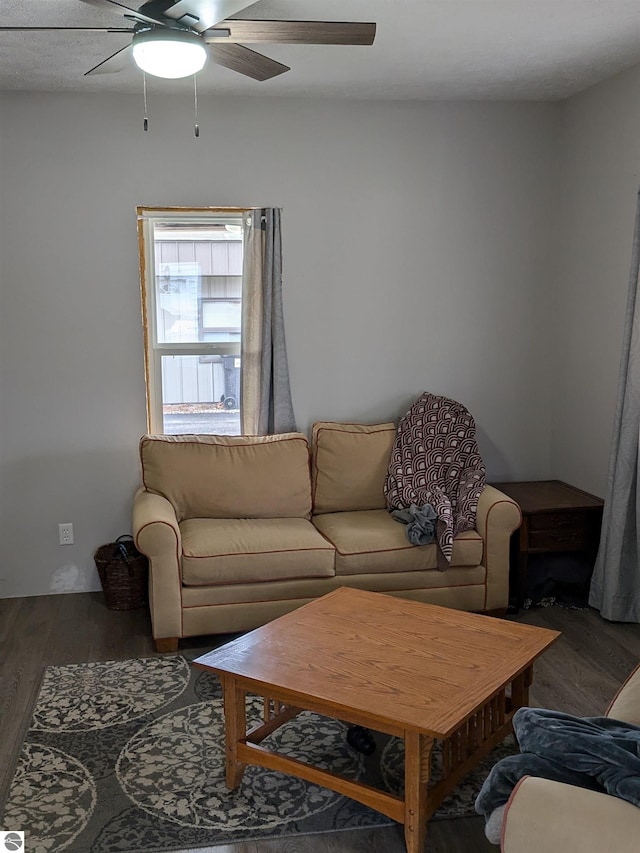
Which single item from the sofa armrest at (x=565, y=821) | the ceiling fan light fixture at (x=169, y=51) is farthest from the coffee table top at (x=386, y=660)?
the ceiling fan light fixture at (x=169, y=51)

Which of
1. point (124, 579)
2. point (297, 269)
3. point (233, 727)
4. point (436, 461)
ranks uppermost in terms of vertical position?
point (297, 269)

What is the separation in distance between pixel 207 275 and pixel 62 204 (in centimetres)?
80

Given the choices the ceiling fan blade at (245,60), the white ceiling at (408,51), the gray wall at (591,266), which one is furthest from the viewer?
the gray wall at (591,266)

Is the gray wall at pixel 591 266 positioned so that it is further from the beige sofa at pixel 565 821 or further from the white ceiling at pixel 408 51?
the beige sofa at pixel 565 821

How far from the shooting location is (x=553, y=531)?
4.27 meters

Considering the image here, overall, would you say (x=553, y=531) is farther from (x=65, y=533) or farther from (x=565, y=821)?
Answer: (x=565, y=821)

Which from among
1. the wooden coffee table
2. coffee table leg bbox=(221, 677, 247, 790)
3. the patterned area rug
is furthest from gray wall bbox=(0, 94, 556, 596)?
coffee table leg bbox=(221, 677, 247, 790)

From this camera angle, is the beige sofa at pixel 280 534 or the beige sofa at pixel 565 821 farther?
the beige sofa at pixel 280 534

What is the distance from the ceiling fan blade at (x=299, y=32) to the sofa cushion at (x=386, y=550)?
2.10m

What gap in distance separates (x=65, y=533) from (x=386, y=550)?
175 cm

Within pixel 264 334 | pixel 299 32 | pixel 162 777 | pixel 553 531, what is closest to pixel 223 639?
pixel 162 777

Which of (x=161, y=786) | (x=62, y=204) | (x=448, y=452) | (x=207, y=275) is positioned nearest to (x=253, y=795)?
(x=161, y=786)

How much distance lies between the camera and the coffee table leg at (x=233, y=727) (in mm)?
2660

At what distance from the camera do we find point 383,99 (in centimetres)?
455
